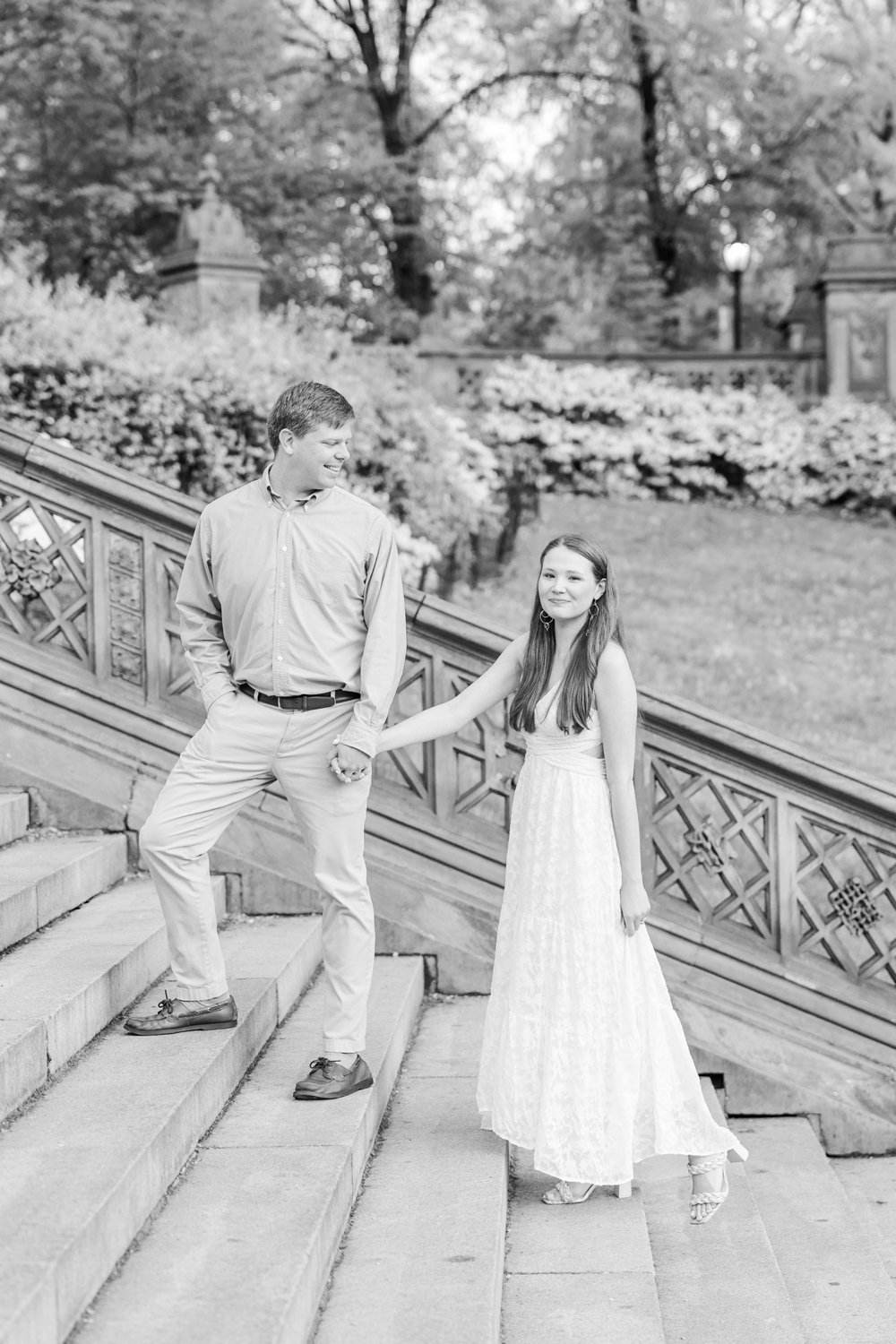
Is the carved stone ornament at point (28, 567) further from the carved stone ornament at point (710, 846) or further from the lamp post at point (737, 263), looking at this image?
the lamp post at point (737, 263)

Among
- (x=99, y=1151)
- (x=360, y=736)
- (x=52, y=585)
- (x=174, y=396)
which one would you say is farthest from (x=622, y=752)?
(x=174, y=396)

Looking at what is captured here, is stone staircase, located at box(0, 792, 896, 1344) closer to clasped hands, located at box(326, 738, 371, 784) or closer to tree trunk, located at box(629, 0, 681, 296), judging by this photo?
clasped hands, located at box(326, 738, 371, 784)

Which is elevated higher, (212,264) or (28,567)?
(212,264)

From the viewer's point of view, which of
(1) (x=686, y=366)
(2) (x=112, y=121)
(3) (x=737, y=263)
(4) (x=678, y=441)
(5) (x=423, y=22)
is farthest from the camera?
(5) (x=423, y=22)

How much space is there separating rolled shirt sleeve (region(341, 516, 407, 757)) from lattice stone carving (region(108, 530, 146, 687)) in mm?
2067

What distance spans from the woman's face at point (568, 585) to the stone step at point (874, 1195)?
2450mm

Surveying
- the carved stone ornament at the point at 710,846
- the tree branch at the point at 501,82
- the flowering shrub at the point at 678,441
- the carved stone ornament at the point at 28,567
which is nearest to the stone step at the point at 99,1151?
the carved stone ornament at the point at 710,846

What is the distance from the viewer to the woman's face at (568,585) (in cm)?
437

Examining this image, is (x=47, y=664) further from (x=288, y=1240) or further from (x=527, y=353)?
(x=527, y=353)

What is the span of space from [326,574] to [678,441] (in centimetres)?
1659

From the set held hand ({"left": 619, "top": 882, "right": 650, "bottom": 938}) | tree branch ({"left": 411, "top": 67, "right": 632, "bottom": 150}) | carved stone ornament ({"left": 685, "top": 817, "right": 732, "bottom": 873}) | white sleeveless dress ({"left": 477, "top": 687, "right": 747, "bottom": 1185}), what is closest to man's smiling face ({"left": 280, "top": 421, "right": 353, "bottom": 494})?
white sleeveless dress ({"left": 477, "top": 687, "right": 747, "bottom": 1185})

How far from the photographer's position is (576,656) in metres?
4.42

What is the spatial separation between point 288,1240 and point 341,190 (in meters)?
23.7

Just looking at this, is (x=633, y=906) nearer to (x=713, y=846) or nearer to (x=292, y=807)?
(x=292, y=807)
